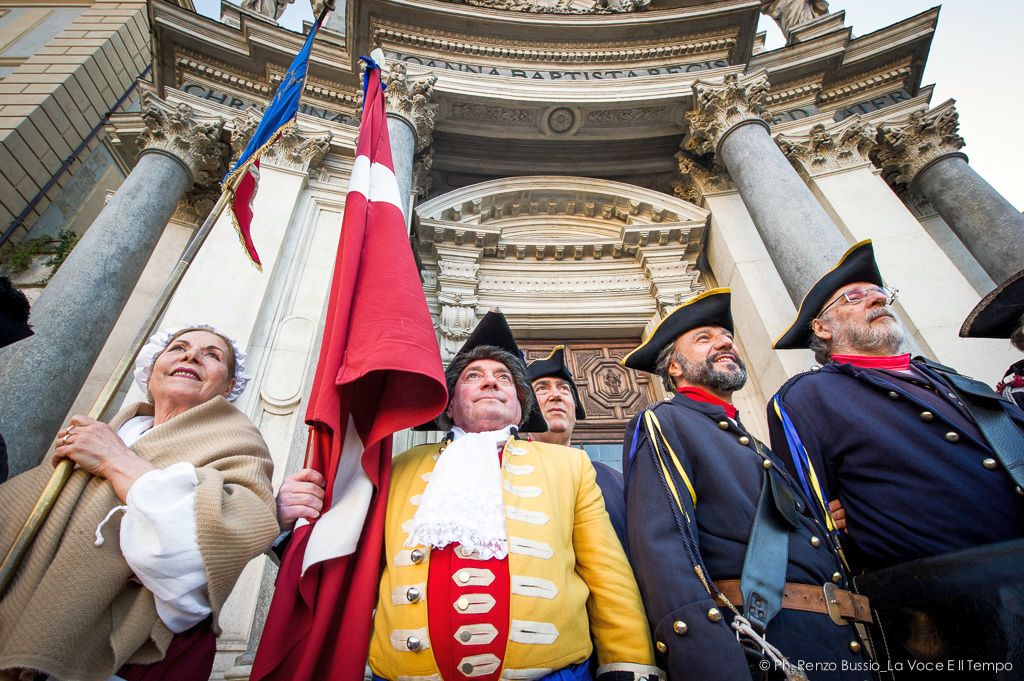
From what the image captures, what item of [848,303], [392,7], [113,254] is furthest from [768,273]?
[113,254]

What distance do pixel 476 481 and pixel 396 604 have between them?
20.9 inches

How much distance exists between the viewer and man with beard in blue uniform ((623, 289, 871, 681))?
1.56m

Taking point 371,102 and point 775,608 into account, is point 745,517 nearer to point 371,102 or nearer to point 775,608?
point 775,608

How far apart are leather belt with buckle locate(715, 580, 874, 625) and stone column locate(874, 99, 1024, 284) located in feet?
22.0

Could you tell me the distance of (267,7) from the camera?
10984 mm

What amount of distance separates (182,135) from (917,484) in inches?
355

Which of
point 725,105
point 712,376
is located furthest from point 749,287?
point 712,376

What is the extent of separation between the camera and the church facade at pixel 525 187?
532 cm

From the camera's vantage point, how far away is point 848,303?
2959mm

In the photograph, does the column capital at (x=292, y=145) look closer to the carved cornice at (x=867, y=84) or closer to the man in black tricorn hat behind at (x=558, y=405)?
the man in black tricorn hat behind at (x=558, y=405)

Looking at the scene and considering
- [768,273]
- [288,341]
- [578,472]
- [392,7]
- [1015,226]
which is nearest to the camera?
[578,472]

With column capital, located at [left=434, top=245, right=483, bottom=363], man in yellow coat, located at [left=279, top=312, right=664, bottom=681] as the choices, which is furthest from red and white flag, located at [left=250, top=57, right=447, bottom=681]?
column capital, located at [left=434, top=245, right=483, bottom=363]

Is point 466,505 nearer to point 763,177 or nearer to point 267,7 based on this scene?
point 763,177

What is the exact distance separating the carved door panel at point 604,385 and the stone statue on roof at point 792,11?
9.69 metres
